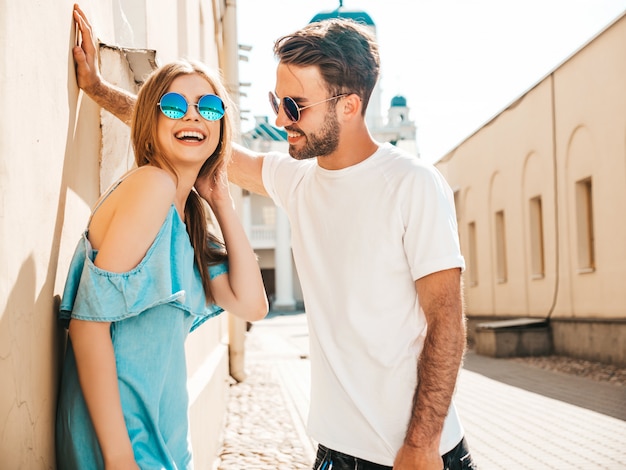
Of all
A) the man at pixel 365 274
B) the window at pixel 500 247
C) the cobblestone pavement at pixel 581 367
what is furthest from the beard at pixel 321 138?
the window at pixel 500 247

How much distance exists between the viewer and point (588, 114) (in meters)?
14.8

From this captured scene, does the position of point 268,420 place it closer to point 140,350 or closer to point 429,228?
point 429,228

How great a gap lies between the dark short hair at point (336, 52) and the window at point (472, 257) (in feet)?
72.4

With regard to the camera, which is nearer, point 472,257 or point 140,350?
point 140,350

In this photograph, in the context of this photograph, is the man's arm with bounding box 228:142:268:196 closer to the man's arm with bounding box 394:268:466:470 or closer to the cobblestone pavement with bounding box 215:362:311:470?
the man's arm with bounding box 394:268:466:470

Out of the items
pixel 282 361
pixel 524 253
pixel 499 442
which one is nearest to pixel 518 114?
pixel 524 253

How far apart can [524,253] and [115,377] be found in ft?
60.5

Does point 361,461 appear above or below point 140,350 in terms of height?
below

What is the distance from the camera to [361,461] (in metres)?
2.38

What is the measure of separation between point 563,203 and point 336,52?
1469cm

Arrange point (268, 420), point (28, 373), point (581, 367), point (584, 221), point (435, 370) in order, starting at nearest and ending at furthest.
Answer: point (28, 373), point (435, 370), point (268, 420), point (581, 367), point (584, 221)

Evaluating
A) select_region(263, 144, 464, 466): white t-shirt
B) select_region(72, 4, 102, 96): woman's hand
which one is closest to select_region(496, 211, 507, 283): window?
select_region(263, 144, 464, 466): white t-shirt

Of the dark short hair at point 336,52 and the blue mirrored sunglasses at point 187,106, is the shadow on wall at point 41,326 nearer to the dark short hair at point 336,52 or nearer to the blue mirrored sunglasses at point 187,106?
the blue mirrored sunglasses at point 187,106

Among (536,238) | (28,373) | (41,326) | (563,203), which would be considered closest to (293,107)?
(41,326)
